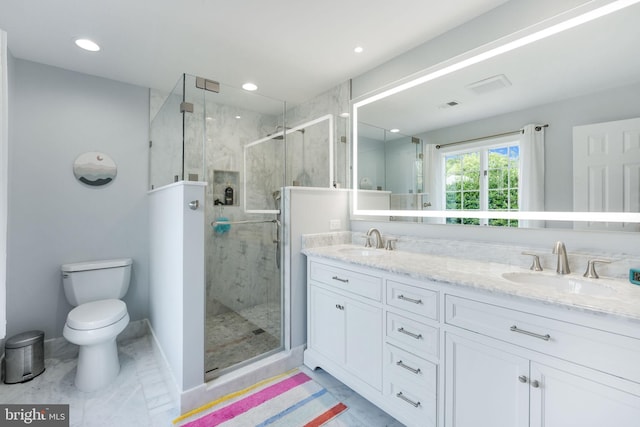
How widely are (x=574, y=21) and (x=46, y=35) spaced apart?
127 inches

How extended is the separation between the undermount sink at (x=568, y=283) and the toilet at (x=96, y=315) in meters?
2.54

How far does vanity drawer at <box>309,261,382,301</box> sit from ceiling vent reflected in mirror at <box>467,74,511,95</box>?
135cm

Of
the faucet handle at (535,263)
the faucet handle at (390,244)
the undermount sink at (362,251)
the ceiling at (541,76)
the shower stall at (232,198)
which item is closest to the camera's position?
the ceiling at (541,76)

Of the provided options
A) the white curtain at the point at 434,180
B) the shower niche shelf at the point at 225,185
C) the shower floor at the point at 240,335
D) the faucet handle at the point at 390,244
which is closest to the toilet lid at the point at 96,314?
the shower floor at the point at 240,335

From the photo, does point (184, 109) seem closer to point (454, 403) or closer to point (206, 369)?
point (206, 369)

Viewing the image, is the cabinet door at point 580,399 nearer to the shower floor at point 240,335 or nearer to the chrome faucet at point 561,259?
the chrome faucet at point 561,259

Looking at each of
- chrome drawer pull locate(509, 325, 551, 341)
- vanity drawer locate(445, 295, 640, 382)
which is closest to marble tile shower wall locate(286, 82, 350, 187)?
vanity drawer locate(445, 295, 640, 382)

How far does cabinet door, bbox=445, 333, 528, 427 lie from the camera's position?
1118 millimetres

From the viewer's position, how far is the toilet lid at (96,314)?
195cm

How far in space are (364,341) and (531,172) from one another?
1.38 m

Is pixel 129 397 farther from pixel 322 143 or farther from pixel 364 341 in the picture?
pixel 322 143

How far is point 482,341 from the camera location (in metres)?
1.22

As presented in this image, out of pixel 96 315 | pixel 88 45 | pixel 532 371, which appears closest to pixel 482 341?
pixel 532 371

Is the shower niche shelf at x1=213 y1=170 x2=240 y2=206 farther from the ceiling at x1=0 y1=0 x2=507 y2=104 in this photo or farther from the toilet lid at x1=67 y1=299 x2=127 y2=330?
the toilet lid at x1=67 y1=299 x2=127 y2=330
